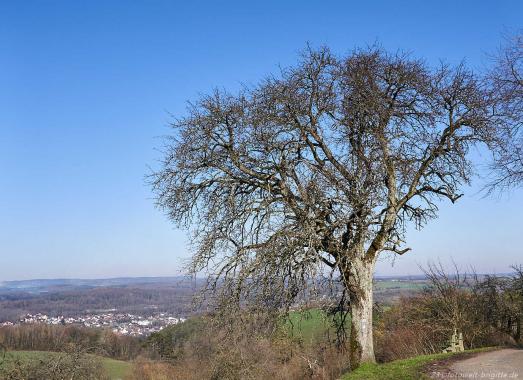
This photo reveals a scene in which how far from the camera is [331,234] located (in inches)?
504

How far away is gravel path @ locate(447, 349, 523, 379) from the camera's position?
34.7 ft

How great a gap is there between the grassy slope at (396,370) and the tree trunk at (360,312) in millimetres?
550

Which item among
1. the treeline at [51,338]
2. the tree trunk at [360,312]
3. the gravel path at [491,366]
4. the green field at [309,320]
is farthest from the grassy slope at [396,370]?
the treeline at [51,338]

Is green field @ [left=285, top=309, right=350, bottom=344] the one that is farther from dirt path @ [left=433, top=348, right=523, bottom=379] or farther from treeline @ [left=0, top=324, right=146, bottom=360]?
treeline @ [left=0, top=324, right=146, bottom=360]

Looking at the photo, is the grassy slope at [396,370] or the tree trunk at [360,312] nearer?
the grassy slope at [396,370]

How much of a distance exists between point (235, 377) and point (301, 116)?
1798cm

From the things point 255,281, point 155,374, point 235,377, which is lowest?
point 155,374

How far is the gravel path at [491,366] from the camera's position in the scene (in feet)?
34.7

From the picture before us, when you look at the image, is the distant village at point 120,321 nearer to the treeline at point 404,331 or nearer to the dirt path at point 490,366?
the treeline at point 404,331

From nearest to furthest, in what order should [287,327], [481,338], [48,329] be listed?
[287,327], [481,338], [48,329]

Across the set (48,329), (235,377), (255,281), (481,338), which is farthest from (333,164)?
(48,329)

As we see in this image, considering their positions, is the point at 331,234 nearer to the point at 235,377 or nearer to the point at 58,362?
the point at 58,362

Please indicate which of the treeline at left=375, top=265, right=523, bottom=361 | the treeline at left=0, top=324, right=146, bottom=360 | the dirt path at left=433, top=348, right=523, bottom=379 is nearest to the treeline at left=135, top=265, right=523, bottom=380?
the treeline at left=375, top=265, right=523, bottom=361

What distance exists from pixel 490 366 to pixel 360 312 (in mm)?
3383
